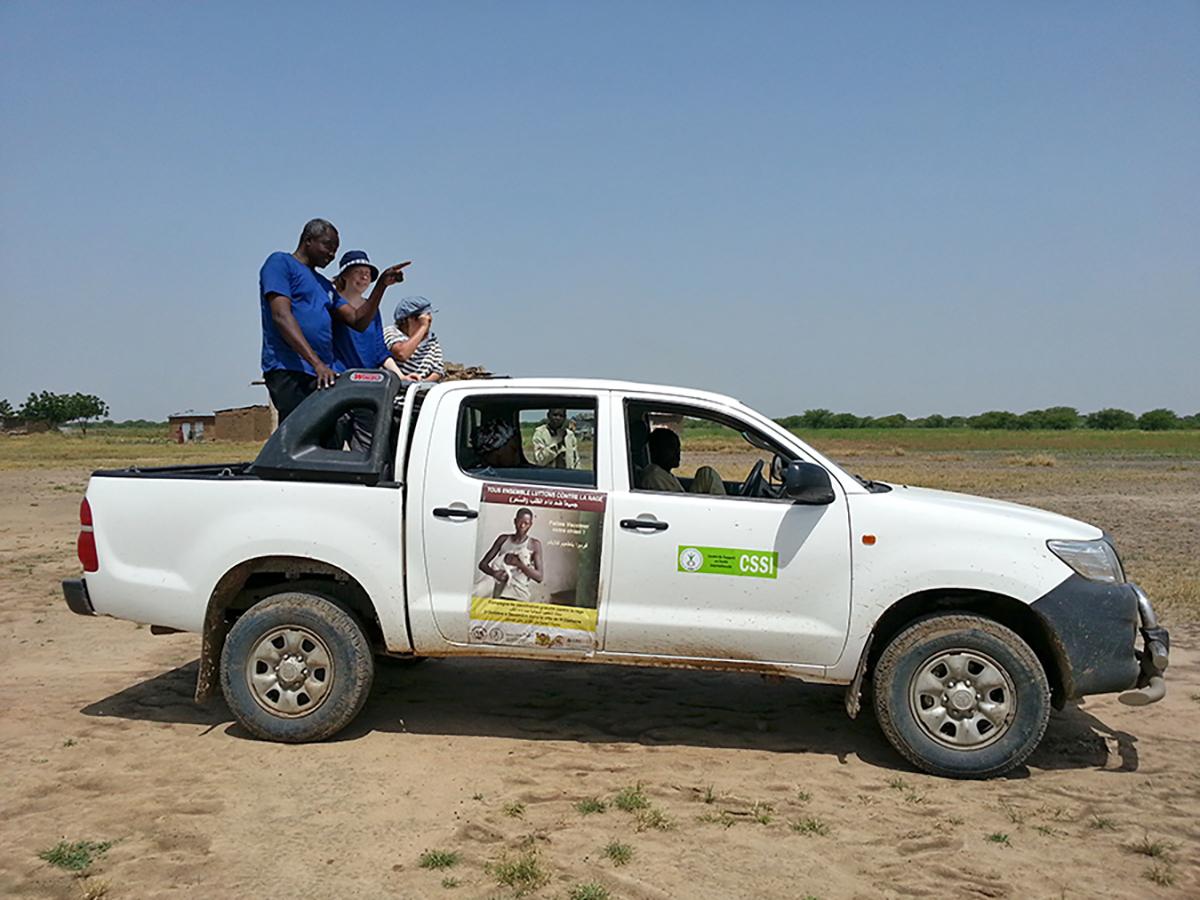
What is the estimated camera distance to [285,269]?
22.2 feet

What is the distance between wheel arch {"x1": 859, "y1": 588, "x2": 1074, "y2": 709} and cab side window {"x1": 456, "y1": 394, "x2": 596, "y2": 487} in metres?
1.75

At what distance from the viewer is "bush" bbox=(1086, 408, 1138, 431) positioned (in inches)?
4023

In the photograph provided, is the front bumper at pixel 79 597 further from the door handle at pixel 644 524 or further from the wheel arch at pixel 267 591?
the door handle at pixel 644 524

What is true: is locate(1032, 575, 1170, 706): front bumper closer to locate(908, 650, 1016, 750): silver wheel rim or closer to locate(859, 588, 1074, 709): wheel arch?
locate(859, 588, 1074, 709): wheel arch

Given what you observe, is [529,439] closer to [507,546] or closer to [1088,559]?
[507,546]

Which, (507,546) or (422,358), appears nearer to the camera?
(507,546)

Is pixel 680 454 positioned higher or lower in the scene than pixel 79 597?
higher

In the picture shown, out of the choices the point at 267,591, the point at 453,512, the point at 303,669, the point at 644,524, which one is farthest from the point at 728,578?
the point at 267,591

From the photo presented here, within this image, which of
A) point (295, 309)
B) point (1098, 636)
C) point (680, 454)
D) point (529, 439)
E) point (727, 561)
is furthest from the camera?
point (295, 309)

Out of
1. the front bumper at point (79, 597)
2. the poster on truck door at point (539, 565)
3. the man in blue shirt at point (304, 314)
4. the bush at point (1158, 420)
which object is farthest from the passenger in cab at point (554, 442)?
the bush at point (1158, 420)

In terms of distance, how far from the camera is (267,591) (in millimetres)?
5910

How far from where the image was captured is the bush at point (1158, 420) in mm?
97688

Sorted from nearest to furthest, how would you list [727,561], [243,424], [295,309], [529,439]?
1. [727,561]
2. [529,439]
3. [295,309]
4. [243,424]

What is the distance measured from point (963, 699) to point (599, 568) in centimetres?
196
